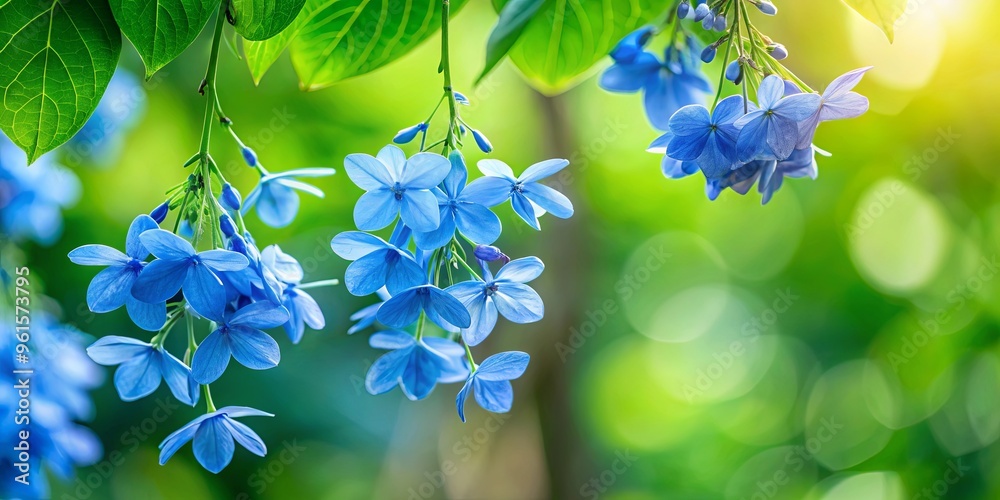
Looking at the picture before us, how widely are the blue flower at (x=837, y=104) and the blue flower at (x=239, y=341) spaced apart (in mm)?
486

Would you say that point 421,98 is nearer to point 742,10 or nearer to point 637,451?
point 637,451

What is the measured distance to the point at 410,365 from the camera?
75cm

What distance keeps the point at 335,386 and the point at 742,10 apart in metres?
3.92

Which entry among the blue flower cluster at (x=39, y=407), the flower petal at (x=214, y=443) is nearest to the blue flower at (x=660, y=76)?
the flower petal at (x=214, y=443)

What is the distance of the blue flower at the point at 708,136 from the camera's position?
0.64 meters

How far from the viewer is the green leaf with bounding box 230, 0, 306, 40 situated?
1.97 ft

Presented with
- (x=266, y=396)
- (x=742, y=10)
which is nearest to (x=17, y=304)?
(x=742, y=10)

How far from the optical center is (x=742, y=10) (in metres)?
0.70

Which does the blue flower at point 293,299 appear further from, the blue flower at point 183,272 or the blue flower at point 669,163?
the blue flower at point 669,163

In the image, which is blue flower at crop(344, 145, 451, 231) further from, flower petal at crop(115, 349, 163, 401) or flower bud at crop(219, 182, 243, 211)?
flower petal at crop(115, 349, 163, 401)

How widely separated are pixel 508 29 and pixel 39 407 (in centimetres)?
128

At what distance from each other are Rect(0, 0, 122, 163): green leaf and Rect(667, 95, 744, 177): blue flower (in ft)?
1.64

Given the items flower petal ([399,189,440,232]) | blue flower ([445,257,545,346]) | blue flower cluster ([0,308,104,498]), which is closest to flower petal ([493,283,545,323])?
blue flower ([445,257,545,346])

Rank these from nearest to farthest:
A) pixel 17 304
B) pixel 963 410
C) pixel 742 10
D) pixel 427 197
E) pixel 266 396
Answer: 1. pixel 427 197
2. pixel 742 10
3. pixel 17 304
4. pixel 963 410
5. pixel 266 396
